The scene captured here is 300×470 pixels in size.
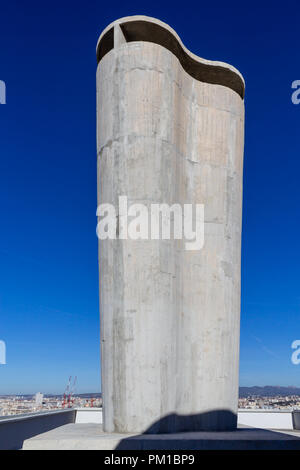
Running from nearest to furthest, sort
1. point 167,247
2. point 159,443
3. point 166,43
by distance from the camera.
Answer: point 159,443, point 167,247, point 166,43

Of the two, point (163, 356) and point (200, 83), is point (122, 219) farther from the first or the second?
point (200, 83)

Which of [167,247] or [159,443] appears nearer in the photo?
[159,443]

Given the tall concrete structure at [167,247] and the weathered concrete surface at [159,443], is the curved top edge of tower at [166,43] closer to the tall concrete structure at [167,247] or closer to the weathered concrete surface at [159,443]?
the tall concrete structure at [167,247]

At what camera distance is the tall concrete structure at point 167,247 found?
751 cm

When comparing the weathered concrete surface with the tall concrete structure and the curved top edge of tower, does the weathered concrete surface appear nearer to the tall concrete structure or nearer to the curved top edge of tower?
the tall concrete structure

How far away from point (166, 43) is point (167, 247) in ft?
12.9

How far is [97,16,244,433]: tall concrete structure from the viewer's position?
751 centimetres

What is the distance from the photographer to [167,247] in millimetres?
7957

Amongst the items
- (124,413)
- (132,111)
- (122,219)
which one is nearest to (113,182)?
(122,219)

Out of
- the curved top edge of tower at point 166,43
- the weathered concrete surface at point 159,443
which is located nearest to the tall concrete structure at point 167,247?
the curved top edge of tower at point 166,43

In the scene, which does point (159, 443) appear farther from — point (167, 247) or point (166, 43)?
point (166, 43)

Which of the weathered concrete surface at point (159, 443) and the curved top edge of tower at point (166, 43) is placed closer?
the weathered concrete surface at point (159, 443)

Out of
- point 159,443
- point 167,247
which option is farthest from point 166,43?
point 159,443

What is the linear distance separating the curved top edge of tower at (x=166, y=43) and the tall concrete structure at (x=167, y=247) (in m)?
0.02
